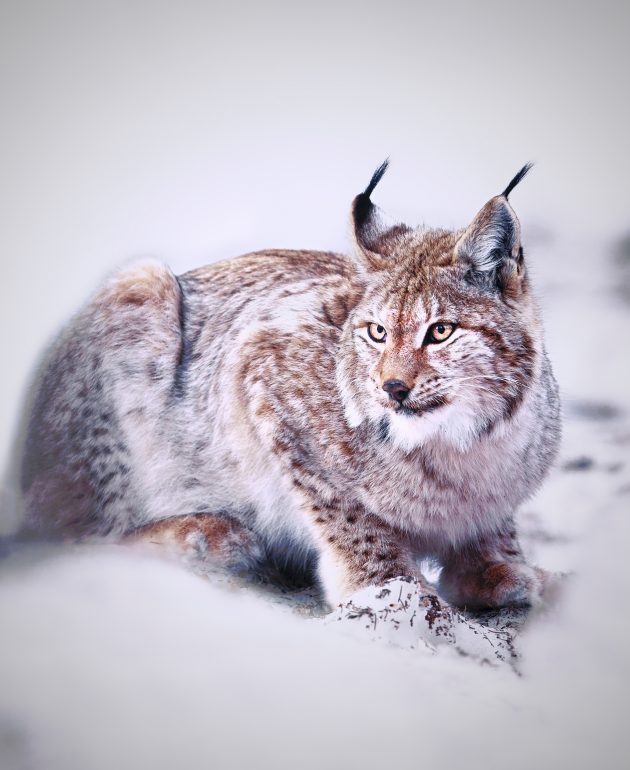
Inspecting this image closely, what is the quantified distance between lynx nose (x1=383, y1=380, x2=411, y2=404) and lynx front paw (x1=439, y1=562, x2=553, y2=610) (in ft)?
3.14

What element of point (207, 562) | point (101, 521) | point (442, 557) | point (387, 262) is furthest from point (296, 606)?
point (387, 262)

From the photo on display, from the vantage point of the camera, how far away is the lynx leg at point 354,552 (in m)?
3.39

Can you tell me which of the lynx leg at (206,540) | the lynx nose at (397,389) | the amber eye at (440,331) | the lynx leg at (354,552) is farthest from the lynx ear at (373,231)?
the lynx leg at (206,540)

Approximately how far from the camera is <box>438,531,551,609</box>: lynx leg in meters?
3.53

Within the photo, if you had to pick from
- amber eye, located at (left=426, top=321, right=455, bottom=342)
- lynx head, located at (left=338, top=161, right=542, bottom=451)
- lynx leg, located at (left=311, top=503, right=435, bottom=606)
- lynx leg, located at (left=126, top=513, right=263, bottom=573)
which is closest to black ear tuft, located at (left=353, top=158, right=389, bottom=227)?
lynx head, located at (left=338, top=161, right=542, bottom=451)

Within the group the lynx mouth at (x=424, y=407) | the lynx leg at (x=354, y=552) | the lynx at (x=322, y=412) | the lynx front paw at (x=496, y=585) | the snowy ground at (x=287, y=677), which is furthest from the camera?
the lynx front paw at (x=496, y=585)

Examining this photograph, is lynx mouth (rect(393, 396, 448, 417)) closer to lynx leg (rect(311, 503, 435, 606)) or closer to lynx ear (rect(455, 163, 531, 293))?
lynx ear (rect(455, 163, 531, 293))

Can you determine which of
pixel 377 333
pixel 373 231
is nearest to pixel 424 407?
pixel 377 333

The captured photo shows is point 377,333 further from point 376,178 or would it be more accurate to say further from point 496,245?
point 376,178

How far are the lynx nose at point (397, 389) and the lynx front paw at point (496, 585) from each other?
0.96 m

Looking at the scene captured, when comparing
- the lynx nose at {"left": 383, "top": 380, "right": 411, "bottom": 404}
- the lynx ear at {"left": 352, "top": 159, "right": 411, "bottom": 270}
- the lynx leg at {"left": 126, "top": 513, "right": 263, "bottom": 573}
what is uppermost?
the lynx ear at {"left": 352, "top": 159, "right": 411, "bottom": 270}

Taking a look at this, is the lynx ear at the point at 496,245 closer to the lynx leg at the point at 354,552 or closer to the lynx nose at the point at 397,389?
the lynx nose at the point at 397,389

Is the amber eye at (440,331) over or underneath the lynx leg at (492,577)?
over

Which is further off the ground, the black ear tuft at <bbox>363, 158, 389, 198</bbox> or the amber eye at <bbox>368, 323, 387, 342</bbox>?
the black ear tuft at <bbox>363, 158, 389, 198</bbox>
